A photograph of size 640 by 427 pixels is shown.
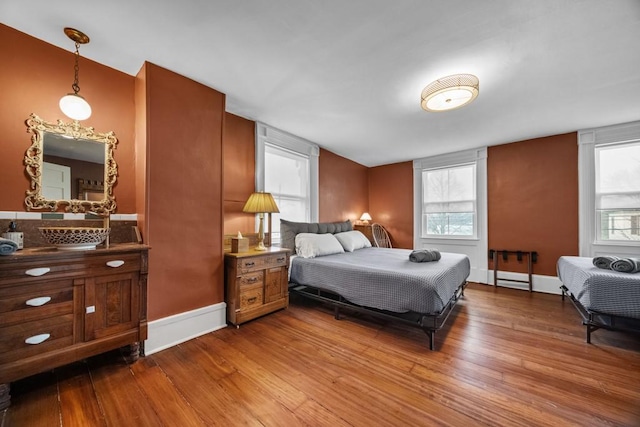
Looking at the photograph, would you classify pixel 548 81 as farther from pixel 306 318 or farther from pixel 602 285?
pixel 306 318

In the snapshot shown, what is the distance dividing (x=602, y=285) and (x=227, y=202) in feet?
12.9

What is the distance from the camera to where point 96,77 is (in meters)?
2.17

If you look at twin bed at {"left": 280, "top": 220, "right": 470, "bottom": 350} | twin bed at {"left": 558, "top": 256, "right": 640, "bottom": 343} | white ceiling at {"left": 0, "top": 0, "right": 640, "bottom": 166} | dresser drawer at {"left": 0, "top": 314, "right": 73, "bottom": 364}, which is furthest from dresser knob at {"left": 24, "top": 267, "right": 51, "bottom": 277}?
twin bed at {"left": 558, "top": 256, "right": 640, "bottom": 343}

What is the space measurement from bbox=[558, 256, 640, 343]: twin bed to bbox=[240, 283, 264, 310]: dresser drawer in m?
3.24

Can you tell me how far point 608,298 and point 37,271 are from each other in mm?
4455

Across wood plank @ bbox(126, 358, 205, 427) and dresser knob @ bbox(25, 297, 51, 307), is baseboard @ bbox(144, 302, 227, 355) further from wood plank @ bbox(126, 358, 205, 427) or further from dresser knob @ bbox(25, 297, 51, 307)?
dresser knob @ bbox(25, 297, 51, 307)

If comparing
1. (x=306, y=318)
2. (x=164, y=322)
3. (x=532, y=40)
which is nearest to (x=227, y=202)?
(x=164, y=322)

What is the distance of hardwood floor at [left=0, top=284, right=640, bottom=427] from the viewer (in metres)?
1.42

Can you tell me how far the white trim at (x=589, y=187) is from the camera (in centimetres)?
355

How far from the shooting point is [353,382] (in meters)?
1.73

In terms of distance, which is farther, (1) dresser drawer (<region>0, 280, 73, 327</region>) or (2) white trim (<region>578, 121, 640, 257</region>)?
(2) white trim (<region>578, 121, 640, 257</region>)

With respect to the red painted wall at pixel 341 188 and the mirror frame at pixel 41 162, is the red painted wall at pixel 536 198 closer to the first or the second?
the red painted wall at pixel 341 188

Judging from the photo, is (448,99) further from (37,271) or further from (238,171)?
(37,271)

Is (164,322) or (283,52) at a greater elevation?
(283,52)
